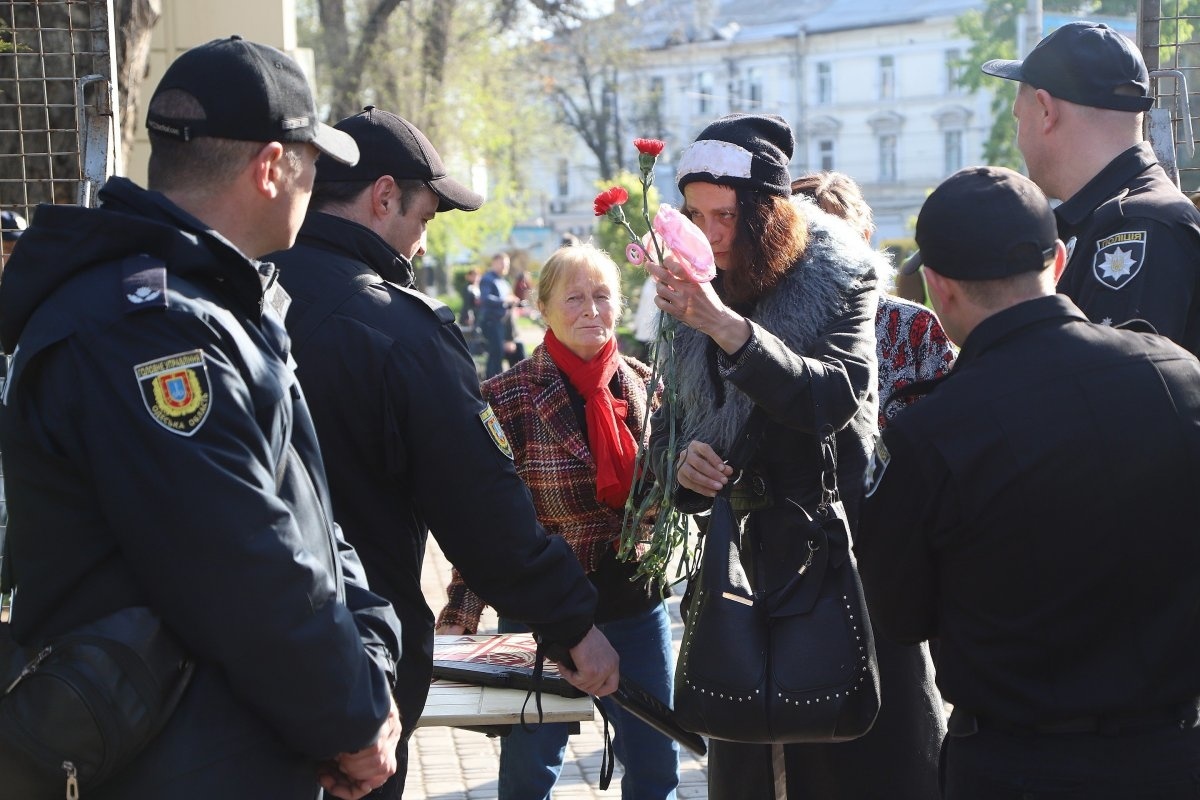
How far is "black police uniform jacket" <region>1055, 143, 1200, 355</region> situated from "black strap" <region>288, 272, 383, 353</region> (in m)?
1.70

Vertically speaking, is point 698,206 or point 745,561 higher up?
point 698,206

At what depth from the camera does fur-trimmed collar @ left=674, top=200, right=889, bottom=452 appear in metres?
3.31

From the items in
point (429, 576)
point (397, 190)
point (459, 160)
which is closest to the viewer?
point (397, 190)

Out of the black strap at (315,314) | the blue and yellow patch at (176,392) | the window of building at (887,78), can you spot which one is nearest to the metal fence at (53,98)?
the black strap at (315,314)

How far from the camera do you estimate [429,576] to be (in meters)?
9.09

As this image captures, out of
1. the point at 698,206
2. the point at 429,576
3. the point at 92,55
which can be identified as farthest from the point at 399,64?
the point at 698,206

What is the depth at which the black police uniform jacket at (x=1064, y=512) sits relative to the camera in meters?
2.29

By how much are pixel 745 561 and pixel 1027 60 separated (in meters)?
1.50

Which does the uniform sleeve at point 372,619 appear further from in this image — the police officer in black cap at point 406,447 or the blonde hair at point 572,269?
the blonde hair at point 572,269

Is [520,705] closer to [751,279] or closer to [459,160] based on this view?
[751,279]

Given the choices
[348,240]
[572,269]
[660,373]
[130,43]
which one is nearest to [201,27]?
[130,43]

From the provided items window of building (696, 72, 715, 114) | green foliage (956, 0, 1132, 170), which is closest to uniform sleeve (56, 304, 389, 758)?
green foliage (956, 0, 1132, 170)

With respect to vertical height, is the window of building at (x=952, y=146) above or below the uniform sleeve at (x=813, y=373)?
above

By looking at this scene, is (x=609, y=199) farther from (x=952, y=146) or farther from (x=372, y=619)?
(x=952, y=146)
